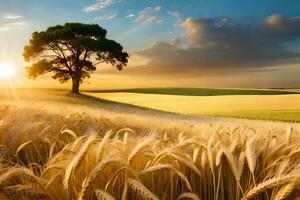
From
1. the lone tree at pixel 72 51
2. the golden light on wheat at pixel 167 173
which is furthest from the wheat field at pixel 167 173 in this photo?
the lone tree at pixel 72 51

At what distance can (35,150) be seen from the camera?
17.8 ft

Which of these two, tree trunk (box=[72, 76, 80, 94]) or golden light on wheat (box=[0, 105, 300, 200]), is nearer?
golden light on wheat (box=[0, 105, 300, 200])

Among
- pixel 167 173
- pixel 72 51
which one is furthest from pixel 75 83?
pixel 167 173

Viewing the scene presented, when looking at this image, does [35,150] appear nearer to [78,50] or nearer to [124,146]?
[124,146]

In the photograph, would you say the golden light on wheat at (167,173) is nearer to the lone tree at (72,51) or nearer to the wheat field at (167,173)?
the wheat field at (167,173)

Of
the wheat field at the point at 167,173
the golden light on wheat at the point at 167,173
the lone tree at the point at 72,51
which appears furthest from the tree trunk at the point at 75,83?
the golden light on wheat at the point at 167,173

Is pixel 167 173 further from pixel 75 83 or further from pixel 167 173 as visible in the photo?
pixel 75 83

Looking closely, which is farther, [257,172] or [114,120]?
[114,120]

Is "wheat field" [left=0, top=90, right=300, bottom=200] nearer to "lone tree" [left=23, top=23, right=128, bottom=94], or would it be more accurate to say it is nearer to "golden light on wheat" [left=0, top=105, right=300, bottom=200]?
"golden light on wheat" [left=0, top=105, right=300, bottom=200]

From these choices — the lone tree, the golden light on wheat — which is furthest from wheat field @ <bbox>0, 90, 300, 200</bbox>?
the lone tree

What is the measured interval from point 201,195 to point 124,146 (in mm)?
721

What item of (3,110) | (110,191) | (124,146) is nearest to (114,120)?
(3,110)

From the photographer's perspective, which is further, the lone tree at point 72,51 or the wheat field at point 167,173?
the lone tree at point 72,51

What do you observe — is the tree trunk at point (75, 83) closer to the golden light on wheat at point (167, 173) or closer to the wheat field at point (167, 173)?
the wheat field at point (167, 173)
